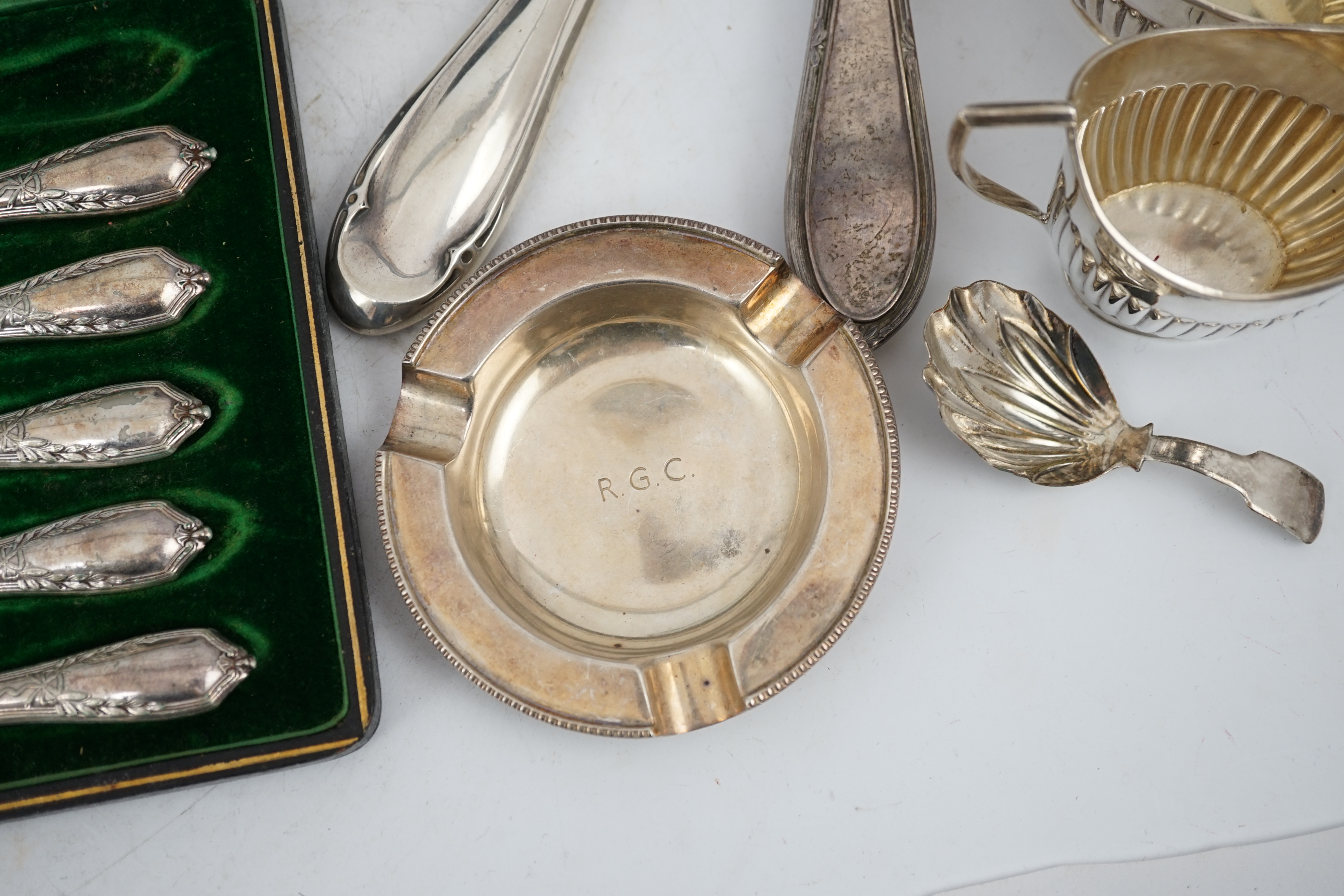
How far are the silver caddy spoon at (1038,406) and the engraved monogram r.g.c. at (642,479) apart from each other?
294 millimetres

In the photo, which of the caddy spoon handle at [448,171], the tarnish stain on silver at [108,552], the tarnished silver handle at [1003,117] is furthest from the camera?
the caddy spoon handle at [448,171]

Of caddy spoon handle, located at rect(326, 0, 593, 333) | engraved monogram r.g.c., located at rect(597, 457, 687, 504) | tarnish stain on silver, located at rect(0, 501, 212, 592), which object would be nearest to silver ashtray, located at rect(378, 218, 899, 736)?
engraved monogram r.g.c., located at rect(597, 457, 687, 504)

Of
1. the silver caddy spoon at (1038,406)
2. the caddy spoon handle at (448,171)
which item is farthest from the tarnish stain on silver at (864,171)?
the caddy spoon handle at (448,171)

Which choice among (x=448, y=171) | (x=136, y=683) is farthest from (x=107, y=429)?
(x=448, y=171)

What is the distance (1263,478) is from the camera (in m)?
1.04

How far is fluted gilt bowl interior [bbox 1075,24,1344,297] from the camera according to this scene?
97 cm

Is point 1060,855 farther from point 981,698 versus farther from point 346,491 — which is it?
point 346,491

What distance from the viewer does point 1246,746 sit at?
1.04 meters

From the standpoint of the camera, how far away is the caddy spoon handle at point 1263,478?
1024 mm

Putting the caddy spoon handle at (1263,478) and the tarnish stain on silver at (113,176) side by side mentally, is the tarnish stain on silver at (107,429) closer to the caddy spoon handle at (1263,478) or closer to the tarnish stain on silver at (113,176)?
the tarnish stain on silver at (113,176)

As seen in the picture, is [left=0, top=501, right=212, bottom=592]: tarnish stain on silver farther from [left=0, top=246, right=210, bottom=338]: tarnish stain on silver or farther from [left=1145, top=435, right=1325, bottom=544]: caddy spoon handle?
[left=1145, top=435, right=1325, bottom=544]: caddy spoon handle

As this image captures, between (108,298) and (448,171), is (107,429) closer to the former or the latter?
(108,298)

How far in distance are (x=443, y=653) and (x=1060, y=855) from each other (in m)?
0.69

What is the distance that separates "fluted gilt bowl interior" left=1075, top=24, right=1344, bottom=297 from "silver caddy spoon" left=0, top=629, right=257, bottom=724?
3.27 feet
